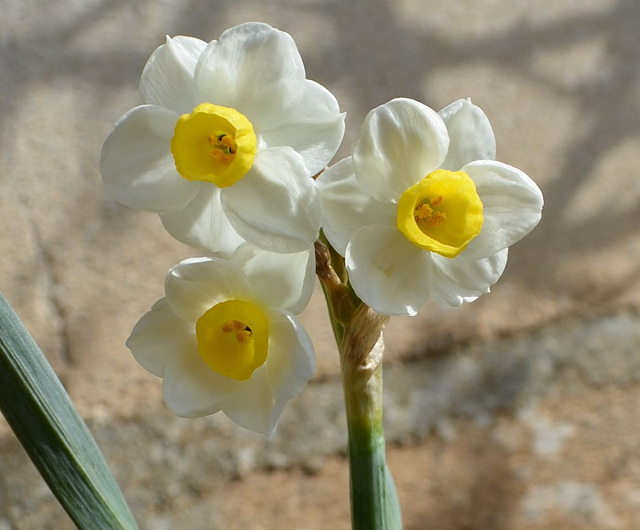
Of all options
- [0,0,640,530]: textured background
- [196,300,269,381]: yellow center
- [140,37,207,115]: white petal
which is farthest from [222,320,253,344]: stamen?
[0,0,640,530]: textured background

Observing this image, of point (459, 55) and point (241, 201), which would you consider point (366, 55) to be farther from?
point (241, 201)

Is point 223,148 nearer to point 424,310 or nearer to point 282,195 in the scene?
point 282,195

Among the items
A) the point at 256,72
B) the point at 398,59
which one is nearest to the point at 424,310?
the point at 398,59

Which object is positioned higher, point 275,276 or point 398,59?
point 275,276

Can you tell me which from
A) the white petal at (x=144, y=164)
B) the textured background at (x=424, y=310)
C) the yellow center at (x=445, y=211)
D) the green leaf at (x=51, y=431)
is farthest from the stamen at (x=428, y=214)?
the textured background at (x=424, y=310)

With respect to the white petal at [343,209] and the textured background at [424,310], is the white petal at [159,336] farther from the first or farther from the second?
the textured background at [424,310]

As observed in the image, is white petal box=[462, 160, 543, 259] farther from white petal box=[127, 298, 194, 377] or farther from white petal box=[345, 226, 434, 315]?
white petal box=[127, 298, 194, 377]

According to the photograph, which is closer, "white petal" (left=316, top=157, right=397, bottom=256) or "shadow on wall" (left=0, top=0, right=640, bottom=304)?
"white petal" (left=316, top=157, right=397, bottom=256)
